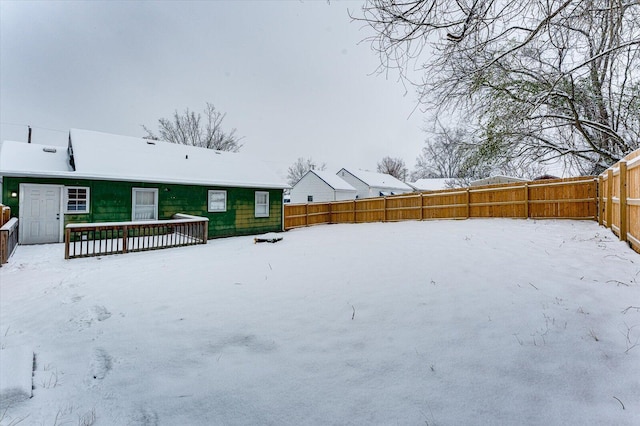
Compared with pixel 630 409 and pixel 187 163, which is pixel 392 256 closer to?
pixel 630 409

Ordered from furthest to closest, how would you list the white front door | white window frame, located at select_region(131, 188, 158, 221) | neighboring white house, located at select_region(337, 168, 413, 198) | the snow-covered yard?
neighboring white house, located at select_region(337, 168, 413, 198)
white window frame, located at select_region(131, 188, 158, 221)
the white front door
the snow-covered yard

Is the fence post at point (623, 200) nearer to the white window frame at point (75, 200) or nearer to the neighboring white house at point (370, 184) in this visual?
the white window frame at point (75, 200)

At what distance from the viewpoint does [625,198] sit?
18.2 ft

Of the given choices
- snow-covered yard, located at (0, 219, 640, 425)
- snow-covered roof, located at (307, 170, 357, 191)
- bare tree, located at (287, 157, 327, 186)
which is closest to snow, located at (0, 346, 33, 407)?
snow-covered yard, located at (0, 219, 640, 425)

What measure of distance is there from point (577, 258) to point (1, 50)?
79.4 feet

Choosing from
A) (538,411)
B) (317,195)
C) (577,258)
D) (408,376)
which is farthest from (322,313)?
(317,195)

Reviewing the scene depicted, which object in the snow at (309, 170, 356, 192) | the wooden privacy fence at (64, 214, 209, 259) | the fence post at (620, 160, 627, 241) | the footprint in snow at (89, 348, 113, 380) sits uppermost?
the snow at (309, 170, 356, 192)

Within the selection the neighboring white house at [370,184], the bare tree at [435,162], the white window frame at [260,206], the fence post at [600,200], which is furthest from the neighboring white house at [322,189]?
the fence post at [600,200]

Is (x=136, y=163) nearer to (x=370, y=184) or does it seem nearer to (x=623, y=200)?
(x=623, y=200)

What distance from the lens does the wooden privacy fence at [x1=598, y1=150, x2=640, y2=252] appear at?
4883mm

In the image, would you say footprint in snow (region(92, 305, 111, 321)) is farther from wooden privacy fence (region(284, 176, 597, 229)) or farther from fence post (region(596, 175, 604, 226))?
wooden privacy fence (region(284, 176, 597, 229))

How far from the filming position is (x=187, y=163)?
44.6 feet

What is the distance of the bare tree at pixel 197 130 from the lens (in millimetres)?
29875

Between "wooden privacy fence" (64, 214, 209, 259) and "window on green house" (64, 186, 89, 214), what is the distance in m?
0.83
